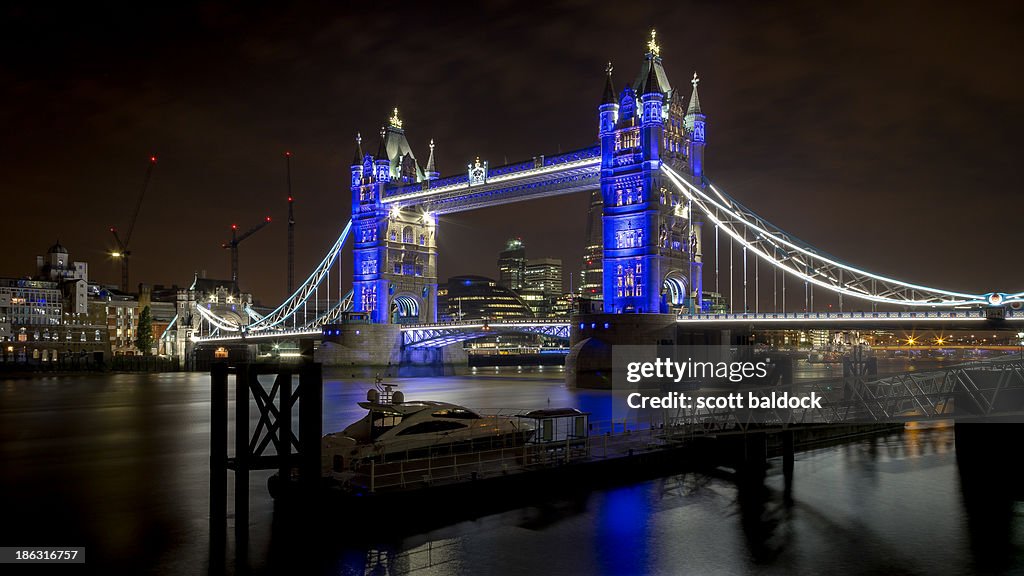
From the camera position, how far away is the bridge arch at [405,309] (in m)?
109

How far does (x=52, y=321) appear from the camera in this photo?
14700cm

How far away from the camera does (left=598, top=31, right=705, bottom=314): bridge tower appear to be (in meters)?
77.6

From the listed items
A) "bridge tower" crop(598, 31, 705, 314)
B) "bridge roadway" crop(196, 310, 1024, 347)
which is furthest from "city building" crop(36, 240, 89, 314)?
"bridge tower" crop(598, 31, 705, 314)

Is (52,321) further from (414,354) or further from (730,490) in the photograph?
(730,490)

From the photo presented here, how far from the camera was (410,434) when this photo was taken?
87.8 feet

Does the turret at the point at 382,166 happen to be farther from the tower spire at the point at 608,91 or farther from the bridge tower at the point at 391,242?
the tower spire at the point at 608,91

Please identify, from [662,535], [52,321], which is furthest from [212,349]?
[662,535]

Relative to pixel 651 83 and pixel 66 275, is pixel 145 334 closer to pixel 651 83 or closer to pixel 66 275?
pixel 66 275

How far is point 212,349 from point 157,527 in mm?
139900

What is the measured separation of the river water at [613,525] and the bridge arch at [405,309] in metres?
70.3

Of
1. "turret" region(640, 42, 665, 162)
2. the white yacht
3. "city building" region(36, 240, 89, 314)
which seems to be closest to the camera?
the white yacht

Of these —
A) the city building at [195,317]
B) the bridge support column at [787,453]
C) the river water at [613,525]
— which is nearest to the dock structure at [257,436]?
the river water at [613,525]

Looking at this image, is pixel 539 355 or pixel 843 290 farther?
pixel 539 355

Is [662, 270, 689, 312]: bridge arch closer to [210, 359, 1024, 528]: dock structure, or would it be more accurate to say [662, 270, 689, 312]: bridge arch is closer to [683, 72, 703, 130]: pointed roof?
[683, 72, 703, 130]: pointed roof
